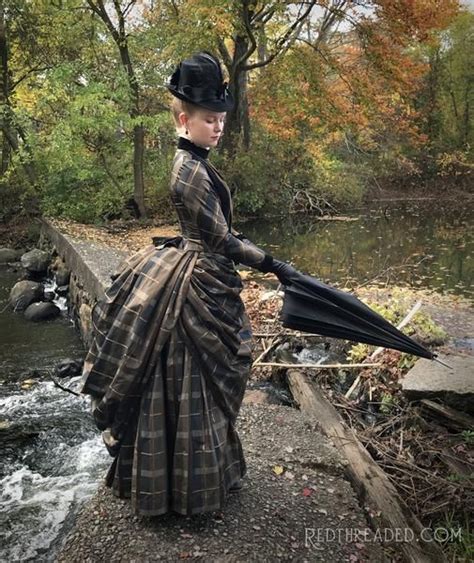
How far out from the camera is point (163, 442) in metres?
2.25

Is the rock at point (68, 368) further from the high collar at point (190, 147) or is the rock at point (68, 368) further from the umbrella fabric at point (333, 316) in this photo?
the high collar at point (190, 147)

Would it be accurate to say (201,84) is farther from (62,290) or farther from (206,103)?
(62,290)

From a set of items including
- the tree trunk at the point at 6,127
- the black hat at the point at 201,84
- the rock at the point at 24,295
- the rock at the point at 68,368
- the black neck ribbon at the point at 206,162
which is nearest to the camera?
the black hat at the point at 201,84

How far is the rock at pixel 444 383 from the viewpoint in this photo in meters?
3.90

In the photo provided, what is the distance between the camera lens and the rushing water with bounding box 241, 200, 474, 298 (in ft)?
29.7

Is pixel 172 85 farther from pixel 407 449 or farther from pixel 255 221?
pixel 255 221

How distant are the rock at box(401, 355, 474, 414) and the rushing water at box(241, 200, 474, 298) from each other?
7.80 ft

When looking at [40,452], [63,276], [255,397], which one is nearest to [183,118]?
[255,397]

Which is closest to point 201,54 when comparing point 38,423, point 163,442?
point 163,442

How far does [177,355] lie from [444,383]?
2.59m

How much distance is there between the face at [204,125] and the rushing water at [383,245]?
15.2 ft

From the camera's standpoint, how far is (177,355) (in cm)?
224

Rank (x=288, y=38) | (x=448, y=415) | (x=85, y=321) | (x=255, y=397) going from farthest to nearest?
(x=288, y=38)
(x=85, y=321)
(x=255, y=397)
(x=448, y=415)

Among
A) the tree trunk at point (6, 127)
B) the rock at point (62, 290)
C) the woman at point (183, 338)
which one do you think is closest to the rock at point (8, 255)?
the tree trunk at point (6, 127)
